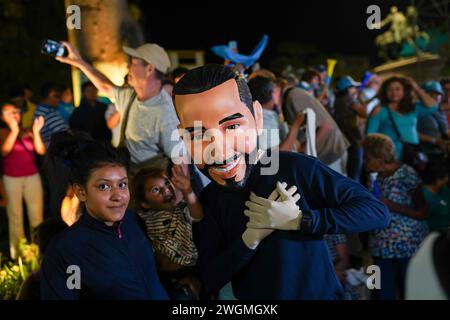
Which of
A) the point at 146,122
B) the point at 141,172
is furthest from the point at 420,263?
the point at 146,122

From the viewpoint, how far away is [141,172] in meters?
3.12

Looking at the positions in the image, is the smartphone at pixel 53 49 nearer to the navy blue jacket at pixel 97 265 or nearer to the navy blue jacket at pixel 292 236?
the navy blue jacket at pixel 97 265

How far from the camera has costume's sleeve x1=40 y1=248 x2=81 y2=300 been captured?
2.15 m

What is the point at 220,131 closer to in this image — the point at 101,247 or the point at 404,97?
the point at 101,247

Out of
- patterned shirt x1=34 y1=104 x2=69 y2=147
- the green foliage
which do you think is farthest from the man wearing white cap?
patterned shirt x1=34 y1=104 x2=69 y2=147

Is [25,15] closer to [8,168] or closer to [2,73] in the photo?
[2,73]

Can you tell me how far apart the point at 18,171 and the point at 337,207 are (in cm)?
394

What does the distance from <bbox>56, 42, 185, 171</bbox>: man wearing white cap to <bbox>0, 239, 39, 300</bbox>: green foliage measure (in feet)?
3.90

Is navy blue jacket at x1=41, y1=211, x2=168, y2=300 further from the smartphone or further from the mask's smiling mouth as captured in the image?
the smartphone

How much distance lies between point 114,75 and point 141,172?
2420 millimetres

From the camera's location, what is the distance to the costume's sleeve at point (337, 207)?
192cm

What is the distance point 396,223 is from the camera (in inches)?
144

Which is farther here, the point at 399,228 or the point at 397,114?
the point at 397,114

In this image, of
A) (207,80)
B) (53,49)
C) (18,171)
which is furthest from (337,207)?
(18,171)
